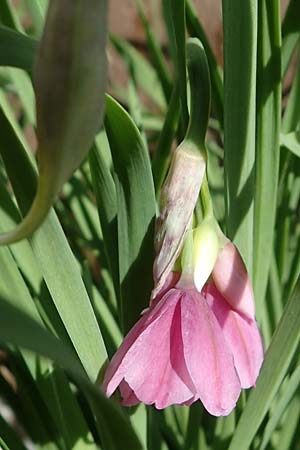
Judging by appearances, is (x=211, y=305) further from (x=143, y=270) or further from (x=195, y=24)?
(x=195, y=24)

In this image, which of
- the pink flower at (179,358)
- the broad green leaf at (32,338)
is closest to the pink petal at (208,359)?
the pink flower at (179,358)

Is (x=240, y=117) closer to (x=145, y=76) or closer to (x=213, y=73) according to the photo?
(x=213, y=73)

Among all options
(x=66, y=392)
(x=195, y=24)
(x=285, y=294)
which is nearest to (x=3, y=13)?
(x=195, y=24)

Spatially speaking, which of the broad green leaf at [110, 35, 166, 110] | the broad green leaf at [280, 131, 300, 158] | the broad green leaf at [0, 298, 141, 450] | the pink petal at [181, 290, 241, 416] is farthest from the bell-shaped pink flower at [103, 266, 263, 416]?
the broad green leaf at [110, 35, 166, 110]

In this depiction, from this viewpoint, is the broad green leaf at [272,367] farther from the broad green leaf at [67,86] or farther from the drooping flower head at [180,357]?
the broad green leaf at [67,86]

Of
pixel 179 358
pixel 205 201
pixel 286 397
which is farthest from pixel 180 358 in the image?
pixel 286 397

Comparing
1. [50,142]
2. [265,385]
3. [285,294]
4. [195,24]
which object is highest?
[50,142]

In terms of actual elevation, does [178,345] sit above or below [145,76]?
above
